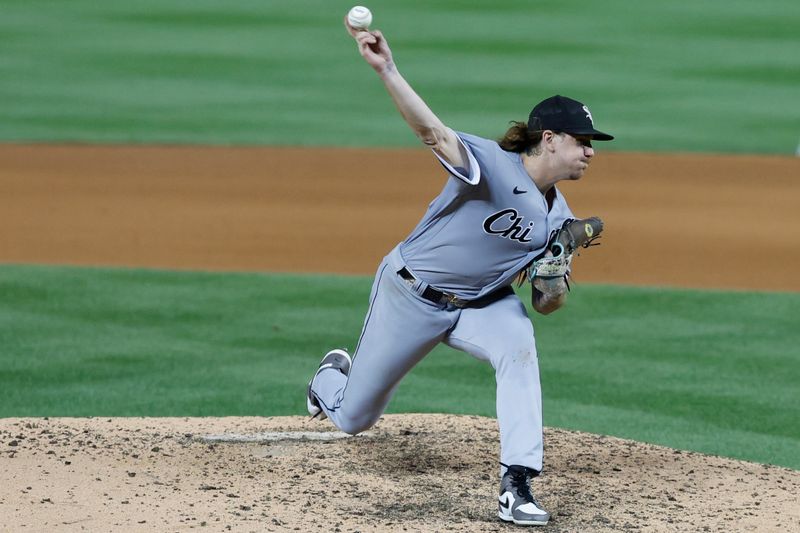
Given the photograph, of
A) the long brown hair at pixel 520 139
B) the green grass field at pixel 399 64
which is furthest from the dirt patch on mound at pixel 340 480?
the green grass field at pixel 399 64

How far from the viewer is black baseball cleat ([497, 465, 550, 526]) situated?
17.2ft

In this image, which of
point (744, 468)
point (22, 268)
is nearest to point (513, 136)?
point (744, 468)

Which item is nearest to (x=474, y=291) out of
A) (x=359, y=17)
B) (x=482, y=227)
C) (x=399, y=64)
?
(x=482, y=227)

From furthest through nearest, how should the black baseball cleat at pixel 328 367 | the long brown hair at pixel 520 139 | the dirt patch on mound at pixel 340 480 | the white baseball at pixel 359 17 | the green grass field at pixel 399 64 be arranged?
the green grass field at pixel 399 64 → the black baseball cleat at pixel 328 367 → the long brown hair at pixel 520 139 → the dirt patch on mound at pixel 340 480 → the white baseball at pixel 359 17

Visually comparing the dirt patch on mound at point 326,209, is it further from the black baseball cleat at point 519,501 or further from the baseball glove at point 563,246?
the black baseball cleat at point 519,501

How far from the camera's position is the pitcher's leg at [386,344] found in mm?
5602

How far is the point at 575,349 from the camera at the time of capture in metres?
8.69

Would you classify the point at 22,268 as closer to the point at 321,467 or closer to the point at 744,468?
the point at 321,467

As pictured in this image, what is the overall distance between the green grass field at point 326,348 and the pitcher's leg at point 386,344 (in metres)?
1.71

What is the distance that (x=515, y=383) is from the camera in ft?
17.5

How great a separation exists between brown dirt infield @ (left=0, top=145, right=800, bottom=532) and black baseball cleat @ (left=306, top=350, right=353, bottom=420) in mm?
194

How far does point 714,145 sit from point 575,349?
8.99 metres

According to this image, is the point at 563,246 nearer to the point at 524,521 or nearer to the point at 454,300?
the point at 454,300

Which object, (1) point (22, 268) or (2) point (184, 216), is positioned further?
(2) point (184, 216)
